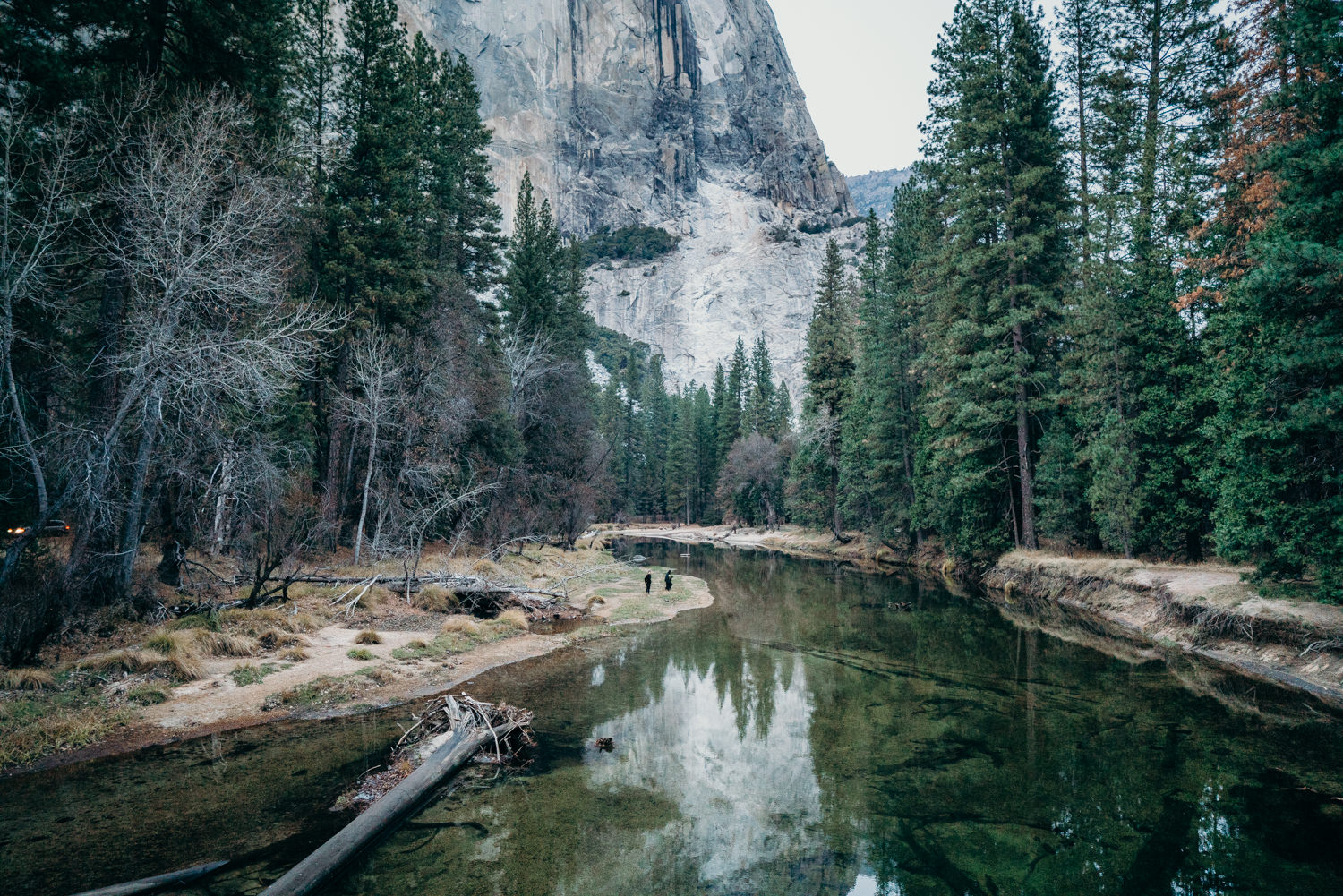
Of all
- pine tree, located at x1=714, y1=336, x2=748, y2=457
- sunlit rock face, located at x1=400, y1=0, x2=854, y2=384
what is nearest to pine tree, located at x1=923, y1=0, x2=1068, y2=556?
pine tree, located at x1=714, y1=336, x2=748, y2=457

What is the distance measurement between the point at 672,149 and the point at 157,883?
569 feet

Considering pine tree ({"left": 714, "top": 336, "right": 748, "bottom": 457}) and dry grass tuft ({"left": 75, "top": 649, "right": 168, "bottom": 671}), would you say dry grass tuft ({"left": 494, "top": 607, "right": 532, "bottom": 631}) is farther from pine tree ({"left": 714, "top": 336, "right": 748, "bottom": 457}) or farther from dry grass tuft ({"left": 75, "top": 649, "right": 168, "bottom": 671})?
pine tree ({"left": 714, "top": 336, "right": 748, "bottom": 457})

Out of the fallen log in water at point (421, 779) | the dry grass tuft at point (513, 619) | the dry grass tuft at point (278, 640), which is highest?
the dry grass tuft at point (278, 640)

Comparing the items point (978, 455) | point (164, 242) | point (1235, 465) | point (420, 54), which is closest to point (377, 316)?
point (164, 242)

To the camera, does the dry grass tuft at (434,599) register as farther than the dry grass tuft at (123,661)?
Yes

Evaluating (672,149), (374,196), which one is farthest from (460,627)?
(672,149)

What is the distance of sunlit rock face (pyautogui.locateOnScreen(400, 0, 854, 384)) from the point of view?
132m

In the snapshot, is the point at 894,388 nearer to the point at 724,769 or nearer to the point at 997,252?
the point at 997,252

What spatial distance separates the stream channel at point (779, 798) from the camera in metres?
5.33

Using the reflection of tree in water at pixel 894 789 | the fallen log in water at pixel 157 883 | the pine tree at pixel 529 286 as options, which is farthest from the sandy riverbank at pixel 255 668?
the pine tree at pixel 529 286

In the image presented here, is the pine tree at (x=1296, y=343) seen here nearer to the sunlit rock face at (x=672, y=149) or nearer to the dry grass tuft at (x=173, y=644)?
the dry grass tuft at (x=173, y=644)

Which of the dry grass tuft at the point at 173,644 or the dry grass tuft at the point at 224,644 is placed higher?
the dry grass tuft at the point at 173,644

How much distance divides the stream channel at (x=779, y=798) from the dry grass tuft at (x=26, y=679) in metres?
2.20

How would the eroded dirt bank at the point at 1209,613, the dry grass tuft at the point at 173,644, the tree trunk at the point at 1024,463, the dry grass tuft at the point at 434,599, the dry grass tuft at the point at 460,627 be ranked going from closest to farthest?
1. the dry grass tuft at the point at 173,644
2. the eroded dirt bank at the point at 1209,613
3. the dry grass tuft at the point at 460,627
4. the dry grass tuft at the point at 434,599
5. the tree trunk at the point at 1024,463
